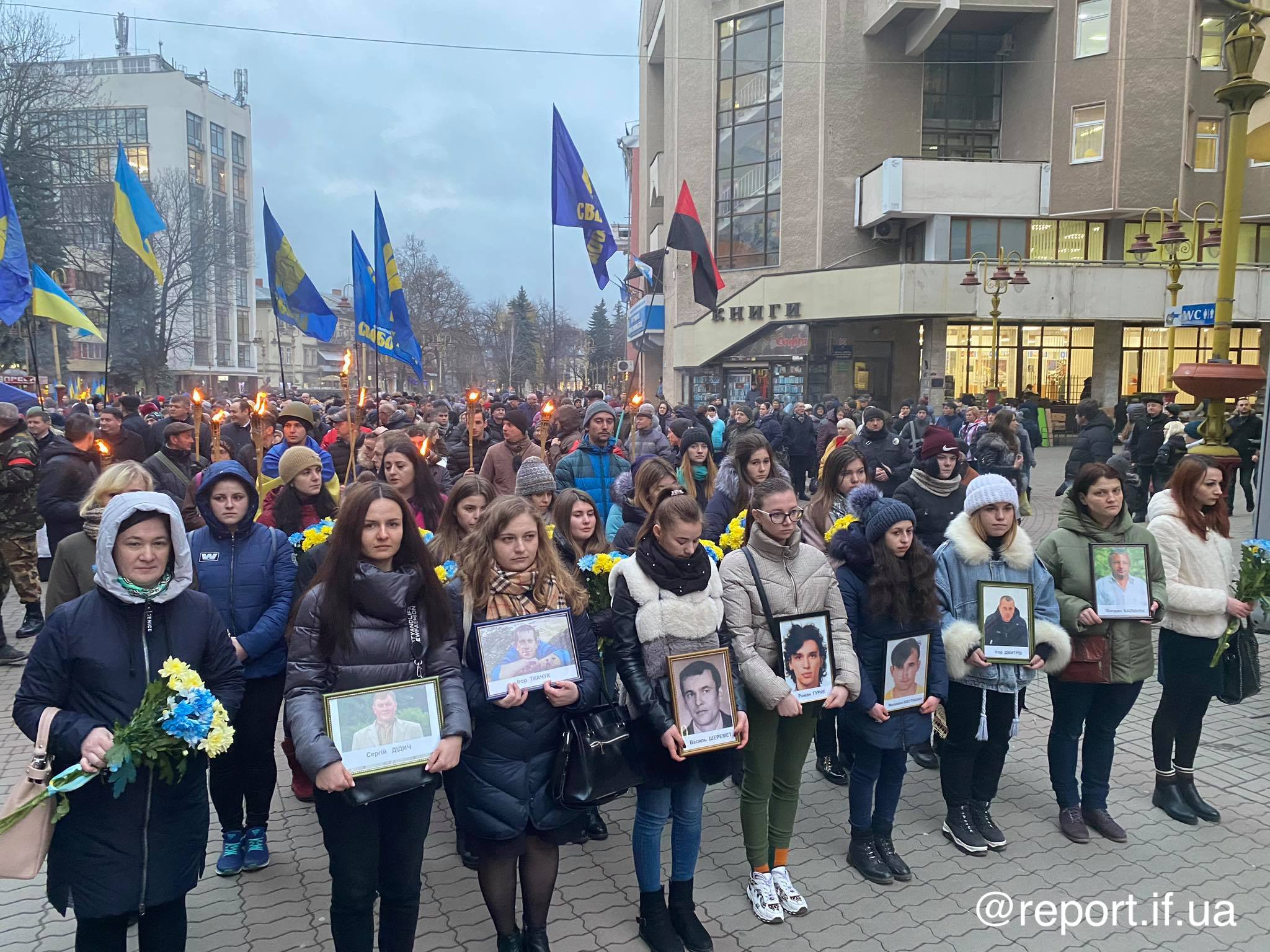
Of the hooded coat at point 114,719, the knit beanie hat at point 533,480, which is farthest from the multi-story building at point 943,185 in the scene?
the hooded coat at point 114,719

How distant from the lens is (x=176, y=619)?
3113 mm

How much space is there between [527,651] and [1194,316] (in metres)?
10.7

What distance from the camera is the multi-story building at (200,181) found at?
57.1 meters

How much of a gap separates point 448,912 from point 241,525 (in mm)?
2157

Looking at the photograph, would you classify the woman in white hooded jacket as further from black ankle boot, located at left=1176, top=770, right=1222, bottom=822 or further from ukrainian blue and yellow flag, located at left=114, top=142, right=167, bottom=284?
ukrainian blue and yellow flag, located at left=114, top=142, right=167, bottom=284

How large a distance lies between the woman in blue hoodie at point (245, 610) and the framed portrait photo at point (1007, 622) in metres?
3.56

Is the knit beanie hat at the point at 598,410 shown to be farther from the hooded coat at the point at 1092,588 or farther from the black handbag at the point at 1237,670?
the black handbag at the point at 1237,670

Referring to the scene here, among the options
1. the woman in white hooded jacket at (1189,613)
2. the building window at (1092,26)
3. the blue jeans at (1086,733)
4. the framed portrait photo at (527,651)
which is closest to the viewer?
the framed portrait photo at (527,651)

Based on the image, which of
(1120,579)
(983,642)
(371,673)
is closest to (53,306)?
(371,673)

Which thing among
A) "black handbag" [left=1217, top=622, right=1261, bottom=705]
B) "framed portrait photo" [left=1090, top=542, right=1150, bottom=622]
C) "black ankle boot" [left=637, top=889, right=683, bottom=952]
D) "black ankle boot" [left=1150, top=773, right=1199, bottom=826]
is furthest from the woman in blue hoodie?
"black handbag" [left=1217, top=622, right=1261, bottom=705]

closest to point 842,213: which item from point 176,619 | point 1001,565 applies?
point 1001,565

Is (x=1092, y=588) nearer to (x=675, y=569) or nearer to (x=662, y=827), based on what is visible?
(x=675, y=569)

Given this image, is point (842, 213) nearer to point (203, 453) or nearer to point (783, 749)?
point (203, 453)

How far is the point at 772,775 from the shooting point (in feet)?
13.4
